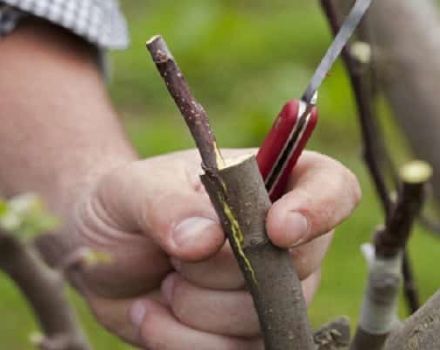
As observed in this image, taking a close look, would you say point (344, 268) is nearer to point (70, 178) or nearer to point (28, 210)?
point (70, 178)

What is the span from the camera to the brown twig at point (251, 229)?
751 millimetres

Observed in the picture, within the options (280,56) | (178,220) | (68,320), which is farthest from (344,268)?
(178,220)

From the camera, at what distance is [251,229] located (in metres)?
0.80

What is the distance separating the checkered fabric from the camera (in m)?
1.50

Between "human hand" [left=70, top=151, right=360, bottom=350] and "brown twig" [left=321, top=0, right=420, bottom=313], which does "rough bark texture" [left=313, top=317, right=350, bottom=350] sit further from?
"brown twig" [left=321, top=0, right=420, bottom=313]

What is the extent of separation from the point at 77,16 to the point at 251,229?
2.51 feet

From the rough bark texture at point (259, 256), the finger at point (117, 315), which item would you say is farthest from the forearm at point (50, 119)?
the rough bark texture at point (259, 256)

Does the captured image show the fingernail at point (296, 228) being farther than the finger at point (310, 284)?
No

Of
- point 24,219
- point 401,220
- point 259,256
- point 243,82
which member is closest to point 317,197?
point 401,220

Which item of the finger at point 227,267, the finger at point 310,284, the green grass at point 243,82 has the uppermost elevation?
the finger at point 227,267

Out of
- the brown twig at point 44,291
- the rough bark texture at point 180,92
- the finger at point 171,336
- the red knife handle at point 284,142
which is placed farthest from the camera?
the brown twig at point 44,291

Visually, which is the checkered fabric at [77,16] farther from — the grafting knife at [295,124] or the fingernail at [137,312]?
the grafting knife at [295,124]

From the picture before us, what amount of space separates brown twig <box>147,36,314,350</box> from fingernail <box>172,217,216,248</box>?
0.50 feet

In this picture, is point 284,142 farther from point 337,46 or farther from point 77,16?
point 77,16
